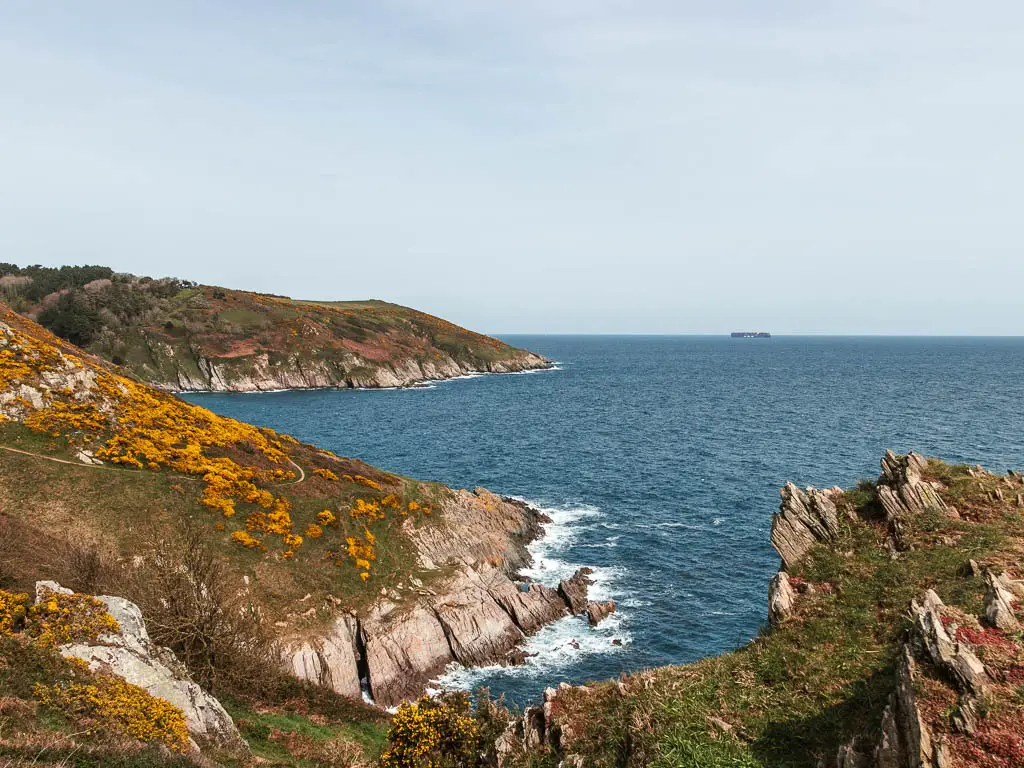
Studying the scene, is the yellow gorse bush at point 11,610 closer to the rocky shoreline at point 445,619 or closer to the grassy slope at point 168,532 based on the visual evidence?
the grassy slope at point 168,532

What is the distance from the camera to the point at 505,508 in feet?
217

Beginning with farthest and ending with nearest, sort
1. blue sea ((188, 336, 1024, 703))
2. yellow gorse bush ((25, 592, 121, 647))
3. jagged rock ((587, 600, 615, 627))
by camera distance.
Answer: jagged rock ((587, 600, 615, 627)) → blue sea ((188, 336, 1024, 703)) → yellow gorse bush ((25, 592, 121, 647))

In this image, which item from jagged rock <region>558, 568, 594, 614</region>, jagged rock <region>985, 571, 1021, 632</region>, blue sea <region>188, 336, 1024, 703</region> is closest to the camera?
jagged rock <region>985, 571, 1021, 632</region>

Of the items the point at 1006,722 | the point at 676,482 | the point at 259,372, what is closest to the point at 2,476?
the point at 1006,722

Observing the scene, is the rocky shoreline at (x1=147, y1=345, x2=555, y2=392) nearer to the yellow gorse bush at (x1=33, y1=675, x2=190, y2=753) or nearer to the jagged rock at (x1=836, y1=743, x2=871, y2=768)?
the yellow gorse bush at (x1=33, y1=675, x2=190, y2=753)

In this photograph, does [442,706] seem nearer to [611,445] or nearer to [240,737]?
[240,737]

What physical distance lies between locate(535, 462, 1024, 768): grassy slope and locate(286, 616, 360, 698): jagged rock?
22361mm

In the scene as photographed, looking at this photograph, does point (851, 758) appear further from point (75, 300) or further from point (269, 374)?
point (75, 300)

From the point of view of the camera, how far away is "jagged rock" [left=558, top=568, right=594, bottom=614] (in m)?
51.0

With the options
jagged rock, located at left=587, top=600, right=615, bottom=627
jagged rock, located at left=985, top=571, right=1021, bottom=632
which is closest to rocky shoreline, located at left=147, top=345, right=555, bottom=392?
jagged rock, located at left=587, top=600, right=615, bottom=627

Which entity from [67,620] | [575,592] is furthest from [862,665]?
[575,592]

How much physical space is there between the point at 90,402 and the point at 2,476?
13.8 metres

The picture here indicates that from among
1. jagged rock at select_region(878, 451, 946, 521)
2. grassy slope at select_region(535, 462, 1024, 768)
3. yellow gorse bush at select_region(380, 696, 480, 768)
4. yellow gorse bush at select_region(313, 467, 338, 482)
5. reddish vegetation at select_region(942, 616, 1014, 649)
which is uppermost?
jagged rock at select_region(878, 451, 946, 521)

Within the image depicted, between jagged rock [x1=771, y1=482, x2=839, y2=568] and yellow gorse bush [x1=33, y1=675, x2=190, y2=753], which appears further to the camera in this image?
jagged rock [x1=771, y1=482, x2=839, y2=568]
